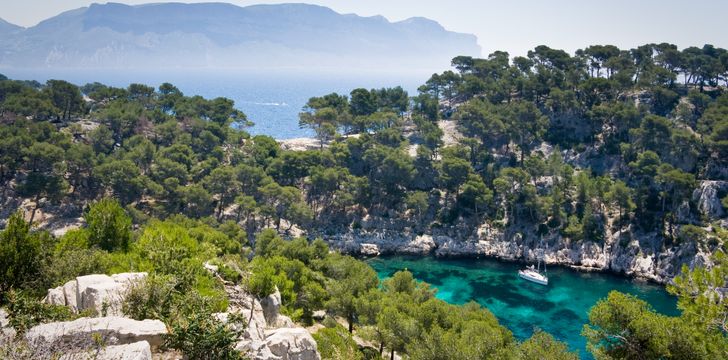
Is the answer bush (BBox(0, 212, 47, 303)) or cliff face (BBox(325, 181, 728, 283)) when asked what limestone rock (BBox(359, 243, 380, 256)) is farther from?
bush (BBox(0, 212, 47, 303))

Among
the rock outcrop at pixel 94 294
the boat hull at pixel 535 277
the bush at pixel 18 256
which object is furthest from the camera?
the boat hull at pixel 535 277

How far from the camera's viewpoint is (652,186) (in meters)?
45.9

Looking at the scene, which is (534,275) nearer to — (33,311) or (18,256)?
(18,256)

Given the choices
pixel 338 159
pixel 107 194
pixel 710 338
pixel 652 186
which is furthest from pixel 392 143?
pixel 710 338

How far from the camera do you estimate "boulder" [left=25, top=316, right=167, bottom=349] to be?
29.2ft

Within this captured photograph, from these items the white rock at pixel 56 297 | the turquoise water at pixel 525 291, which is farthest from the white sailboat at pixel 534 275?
the white rock at pixel 56 297

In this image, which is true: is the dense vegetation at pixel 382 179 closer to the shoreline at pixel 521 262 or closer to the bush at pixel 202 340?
the shoreline at pixel 521 262

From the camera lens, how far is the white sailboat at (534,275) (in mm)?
39537

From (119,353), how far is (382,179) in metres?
44.0

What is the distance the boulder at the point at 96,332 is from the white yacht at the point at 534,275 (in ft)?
119

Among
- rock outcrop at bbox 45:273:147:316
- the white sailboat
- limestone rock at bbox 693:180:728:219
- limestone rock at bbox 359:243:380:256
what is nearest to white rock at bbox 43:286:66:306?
rock outcrop at bbox 45:273:147:316

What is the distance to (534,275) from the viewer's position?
131 ft

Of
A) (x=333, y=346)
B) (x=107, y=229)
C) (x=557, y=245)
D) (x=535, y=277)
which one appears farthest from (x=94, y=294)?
(x=557, y=245)

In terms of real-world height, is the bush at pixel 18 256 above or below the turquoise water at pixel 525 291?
above
